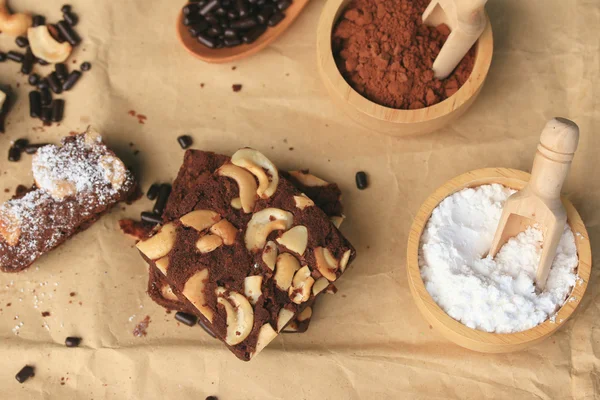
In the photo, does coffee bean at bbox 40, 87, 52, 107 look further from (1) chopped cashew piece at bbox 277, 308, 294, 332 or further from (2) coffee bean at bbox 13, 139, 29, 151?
(1) chopped cashew piece at bbox 277, 308, 294, 332

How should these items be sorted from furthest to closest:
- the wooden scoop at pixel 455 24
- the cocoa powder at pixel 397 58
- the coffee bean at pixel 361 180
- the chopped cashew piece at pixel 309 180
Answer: the coffee bean at pixel 361 180
the chopped cashew piece at pixel 309 180
the cocoa powder at pixel 397 58
the wooden scoop at pixel 455 24

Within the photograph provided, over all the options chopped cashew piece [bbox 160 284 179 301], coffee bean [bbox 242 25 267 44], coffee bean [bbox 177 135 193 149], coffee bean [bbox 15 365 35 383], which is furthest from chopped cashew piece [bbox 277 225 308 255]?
coffee bean [bbox 15 365 35 383]

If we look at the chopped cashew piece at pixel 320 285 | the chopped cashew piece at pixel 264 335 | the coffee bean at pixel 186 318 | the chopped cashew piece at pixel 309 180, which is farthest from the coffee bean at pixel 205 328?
the chopped cashew piece at pixel 309 180

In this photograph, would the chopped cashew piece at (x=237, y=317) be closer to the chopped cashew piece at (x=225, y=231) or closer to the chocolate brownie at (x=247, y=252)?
the chocolate brownie at (x=247, y=252)

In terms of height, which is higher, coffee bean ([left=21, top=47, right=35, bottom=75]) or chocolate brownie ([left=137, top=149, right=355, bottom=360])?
coffee bean ([left=21, top=47, right=35, bottom=75])

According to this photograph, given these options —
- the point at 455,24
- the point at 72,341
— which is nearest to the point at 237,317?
the point at 72,341

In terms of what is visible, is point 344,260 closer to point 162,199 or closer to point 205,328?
point 205,328
